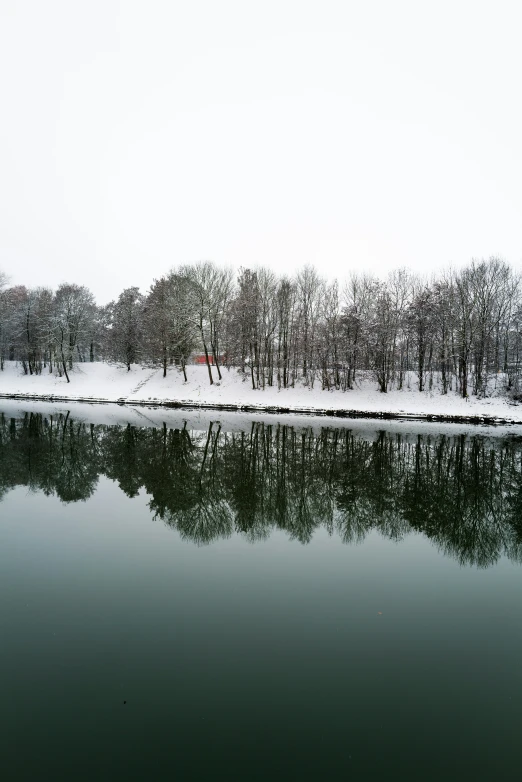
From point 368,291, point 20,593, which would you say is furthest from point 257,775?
point 368,291

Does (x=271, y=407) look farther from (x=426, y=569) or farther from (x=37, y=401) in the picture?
(x=426, y=569)

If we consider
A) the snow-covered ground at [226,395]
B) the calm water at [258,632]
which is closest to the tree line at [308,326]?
the snow-covered ground at [226,395]

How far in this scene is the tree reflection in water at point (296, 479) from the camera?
11.3m

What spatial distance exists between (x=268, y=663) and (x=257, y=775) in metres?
1.65

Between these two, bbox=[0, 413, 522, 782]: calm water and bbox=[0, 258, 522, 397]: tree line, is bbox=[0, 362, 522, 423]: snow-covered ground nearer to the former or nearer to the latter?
bbox=[0, 258, 522, 397]: tree line

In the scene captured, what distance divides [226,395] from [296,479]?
31372mm

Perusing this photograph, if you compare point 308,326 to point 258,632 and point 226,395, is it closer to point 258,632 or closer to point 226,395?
point 226,395

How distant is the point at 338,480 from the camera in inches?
625

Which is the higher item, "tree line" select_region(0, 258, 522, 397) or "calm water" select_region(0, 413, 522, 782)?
"tree line" select_region(0, 258, 522, 397)

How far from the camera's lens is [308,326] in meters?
48.9

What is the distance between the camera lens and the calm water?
14.6 ft

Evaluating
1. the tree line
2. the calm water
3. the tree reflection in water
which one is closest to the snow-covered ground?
the tree line

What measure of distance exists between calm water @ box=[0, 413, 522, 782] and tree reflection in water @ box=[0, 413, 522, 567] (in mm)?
130

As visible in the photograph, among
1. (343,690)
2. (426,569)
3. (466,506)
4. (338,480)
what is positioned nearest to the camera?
(343,690)
